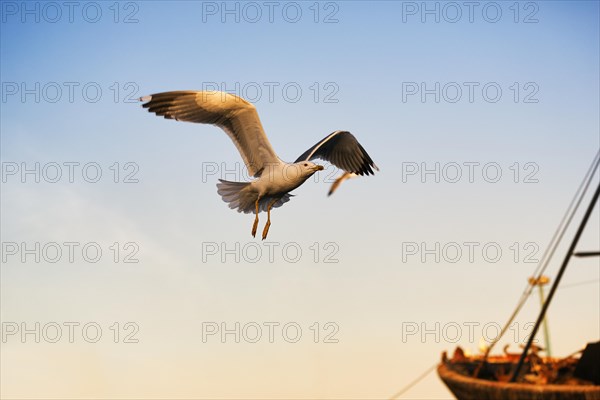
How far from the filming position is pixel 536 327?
5.95 m

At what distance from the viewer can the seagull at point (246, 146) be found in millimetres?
8523

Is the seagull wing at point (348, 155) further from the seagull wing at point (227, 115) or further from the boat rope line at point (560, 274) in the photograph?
the boat rope line at point (560, 274)

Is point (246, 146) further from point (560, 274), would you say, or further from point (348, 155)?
point (560, 274)

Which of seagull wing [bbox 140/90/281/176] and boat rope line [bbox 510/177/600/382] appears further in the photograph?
seagull wing [bbox 140/90/281/176]

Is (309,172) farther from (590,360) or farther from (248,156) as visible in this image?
(590,360)

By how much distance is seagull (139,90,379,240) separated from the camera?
852 centimetres

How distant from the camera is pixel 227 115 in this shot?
8.80m

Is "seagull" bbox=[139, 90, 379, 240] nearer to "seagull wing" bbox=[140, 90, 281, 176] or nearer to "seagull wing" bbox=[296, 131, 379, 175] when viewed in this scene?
"seagull wing" bbox=[140, 90, 281, 176]

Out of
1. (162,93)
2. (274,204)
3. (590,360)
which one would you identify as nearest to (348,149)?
(274,204)

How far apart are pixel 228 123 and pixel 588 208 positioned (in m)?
5.20

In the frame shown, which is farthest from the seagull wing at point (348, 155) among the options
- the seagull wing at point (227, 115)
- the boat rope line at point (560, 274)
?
the boat rope line at point (560, 274)

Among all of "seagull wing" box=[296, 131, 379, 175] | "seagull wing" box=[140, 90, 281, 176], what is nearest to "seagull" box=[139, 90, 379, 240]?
"seagull wing" box=[140, 90, 281, 176]

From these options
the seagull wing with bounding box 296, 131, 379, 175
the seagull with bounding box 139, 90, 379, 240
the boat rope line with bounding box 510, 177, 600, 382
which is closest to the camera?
the boat rope line with bounding box 510, 177, 600, 382

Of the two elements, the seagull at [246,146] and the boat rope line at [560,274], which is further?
the seagull at [246,146]
